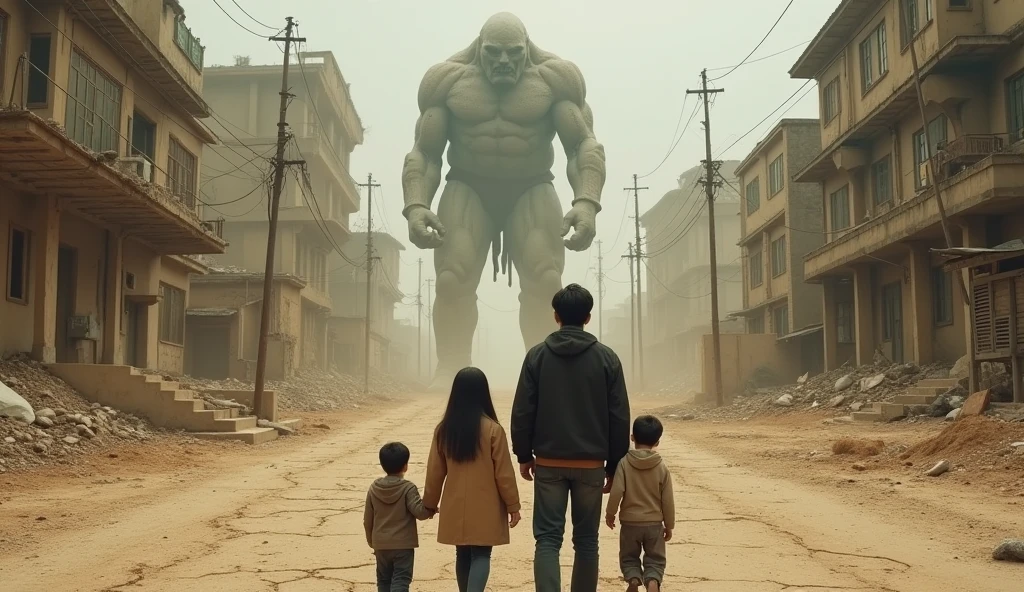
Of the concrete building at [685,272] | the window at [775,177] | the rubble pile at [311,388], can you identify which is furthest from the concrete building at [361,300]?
the window at [775,177]

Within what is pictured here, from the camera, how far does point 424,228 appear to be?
20672 mm

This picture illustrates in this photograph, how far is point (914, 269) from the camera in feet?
61.4

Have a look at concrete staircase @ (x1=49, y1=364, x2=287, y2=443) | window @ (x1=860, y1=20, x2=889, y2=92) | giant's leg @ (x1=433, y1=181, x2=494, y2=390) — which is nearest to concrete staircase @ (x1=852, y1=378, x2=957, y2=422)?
window @ (x1=860, y1=20, x2=889, y2=92)

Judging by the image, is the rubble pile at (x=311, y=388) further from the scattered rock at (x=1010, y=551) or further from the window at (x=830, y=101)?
the window at (x=830, y=101)

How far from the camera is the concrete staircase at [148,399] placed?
560 inches

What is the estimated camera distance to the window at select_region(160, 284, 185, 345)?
2162cm

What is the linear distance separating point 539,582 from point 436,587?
3.49 feet

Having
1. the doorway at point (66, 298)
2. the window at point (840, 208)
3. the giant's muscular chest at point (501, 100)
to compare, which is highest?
the giant's muscular chest at point (501, 100)

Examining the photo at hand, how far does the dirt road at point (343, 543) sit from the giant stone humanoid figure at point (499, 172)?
1176 cm

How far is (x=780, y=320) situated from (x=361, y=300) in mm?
27180

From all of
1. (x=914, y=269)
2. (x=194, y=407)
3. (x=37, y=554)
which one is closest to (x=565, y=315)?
(x=37, y=554)

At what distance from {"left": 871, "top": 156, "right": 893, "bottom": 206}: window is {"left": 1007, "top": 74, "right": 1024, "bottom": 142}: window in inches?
176

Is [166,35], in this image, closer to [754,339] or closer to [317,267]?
[754,339]

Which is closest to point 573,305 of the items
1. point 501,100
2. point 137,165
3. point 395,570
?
point 395,570
